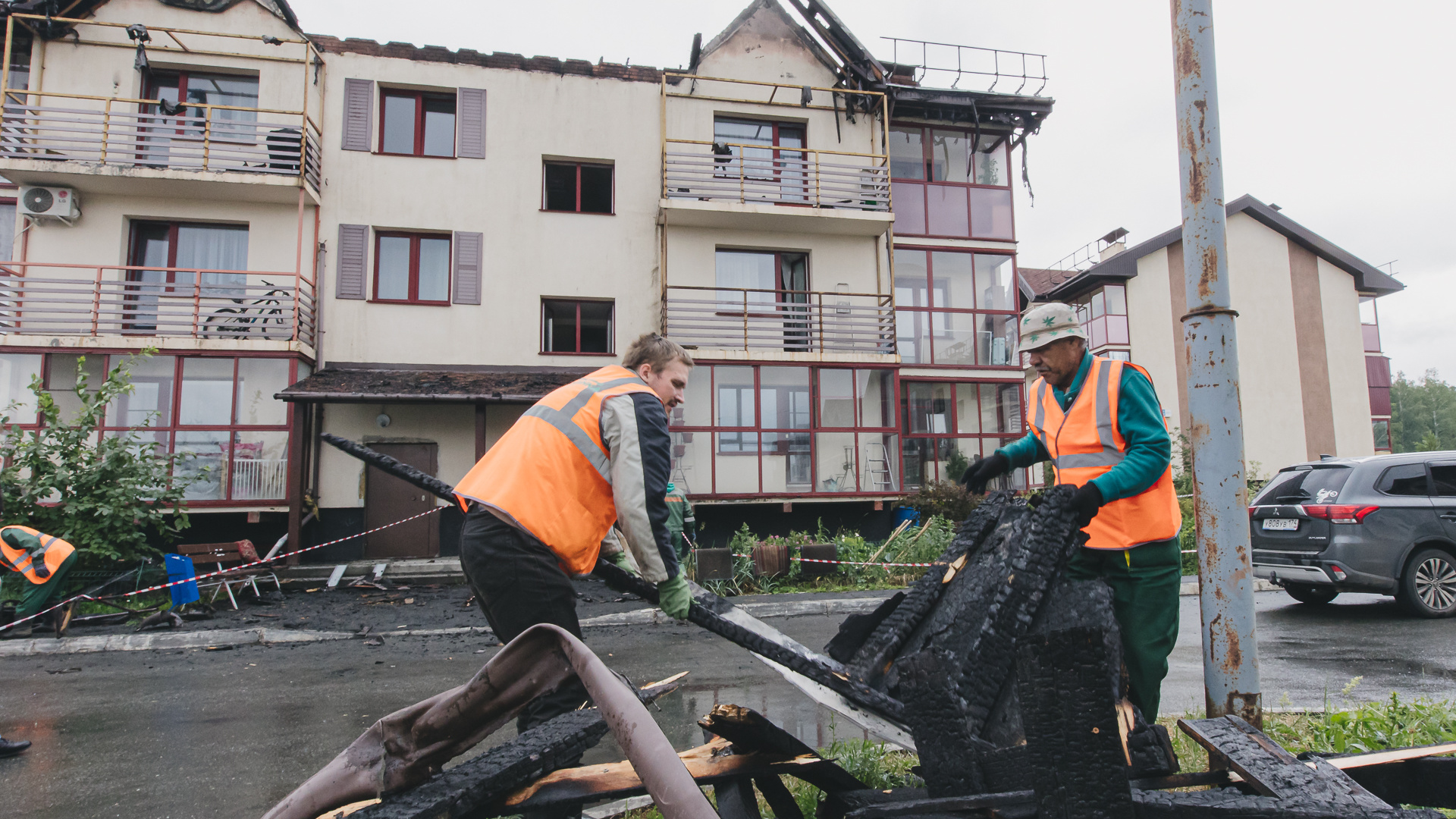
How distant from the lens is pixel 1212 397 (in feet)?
9.27

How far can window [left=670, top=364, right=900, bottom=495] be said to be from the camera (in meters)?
14.7

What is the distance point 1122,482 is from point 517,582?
85.6 inches

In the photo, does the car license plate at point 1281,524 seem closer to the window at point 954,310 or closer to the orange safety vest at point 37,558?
the window at point 954,310

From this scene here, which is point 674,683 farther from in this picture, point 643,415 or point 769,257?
point 769,257

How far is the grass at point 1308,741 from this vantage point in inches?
118

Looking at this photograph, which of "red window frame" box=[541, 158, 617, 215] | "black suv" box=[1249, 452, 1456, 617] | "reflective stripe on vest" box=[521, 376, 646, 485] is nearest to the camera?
"reflective stripe on vest" box=[521, 376, 646, 485]

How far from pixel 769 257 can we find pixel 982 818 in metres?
15.3

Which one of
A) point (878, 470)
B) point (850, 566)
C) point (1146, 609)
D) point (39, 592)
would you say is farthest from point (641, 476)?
point (878, 470)

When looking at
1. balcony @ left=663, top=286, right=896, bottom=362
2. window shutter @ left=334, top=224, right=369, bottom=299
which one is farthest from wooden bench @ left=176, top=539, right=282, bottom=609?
balcony @ left=663, top=286, right=896, bottom=362

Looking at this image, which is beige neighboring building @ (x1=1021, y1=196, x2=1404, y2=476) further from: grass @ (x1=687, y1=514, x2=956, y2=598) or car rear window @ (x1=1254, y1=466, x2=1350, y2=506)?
car rear window @ (x1=1254, y1=466, x2=1350, y2=506)

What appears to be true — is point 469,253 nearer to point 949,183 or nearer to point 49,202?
point 49,202

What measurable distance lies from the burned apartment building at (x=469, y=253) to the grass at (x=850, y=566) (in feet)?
7.50

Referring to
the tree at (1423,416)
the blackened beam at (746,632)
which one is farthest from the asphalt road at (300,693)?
the tree at (1423,416)

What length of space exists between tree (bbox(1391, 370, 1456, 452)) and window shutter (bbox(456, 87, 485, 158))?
8253 cm
